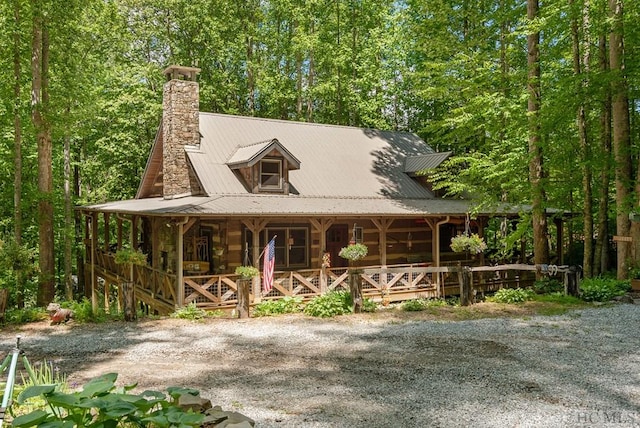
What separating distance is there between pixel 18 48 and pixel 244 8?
1658cm

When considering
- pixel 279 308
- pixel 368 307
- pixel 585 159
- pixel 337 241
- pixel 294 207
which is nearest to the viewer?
pixel 368 307

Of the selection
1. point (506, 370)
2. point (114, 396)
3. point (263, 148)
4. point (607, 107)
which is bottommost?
point (506, 370)

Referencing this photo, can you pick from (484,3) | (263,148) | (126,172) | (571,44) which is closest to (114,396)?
(263,148)

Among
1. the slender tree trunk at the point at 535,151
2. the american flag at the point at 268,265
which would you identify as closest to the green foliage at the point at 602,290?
the slender tree trunk at the point at 535,151

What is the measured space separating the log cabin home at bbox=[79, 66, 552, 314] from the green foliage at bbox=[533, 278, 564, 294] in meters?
3.48

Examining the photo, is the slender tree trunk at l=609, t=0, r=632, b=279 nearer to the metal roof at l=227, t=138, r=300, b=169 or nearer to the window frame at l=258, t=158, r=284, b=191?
the metal roof at l=227, t=138, r=300, b=169

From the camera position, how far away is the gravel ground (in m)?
5.89

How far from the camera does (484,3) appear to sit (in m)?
24.0

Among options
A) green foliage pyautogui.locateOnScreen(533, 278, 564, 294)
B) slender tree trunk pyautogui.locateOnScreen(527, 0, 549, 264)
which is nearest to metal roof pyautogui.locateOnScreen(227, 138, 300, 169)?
slender tree trunk pyautogui.locateOnScreen(527, 0, 549, 264)

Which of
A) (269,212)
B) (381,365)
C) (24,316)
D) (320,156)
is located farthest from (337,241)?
(381,365)

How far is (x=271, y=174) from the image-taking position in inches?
707

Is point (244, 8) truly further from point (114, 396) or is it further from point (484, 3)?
point (114, 396)

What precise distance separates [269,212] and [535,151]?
880 cm

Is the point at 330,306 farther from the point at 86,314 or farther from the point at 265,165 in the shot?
the point at 265,165
